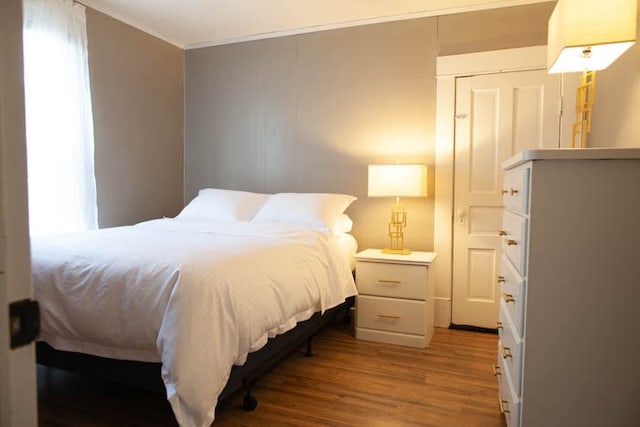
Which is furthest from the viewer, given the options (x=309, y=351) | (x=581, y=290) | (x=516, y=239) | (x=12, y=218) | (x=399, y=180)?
(x=399, y=180)

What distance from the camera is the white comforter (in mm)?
1480

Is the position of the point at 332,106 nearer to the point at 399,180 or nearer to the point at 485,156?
the point at 399,180

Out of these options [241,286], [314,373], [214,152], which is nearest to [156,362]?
[241,286]

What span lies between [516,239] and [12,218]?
1479 mm

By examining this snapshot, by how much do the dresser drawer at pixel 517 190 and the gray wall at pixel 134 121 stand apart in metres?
2.98

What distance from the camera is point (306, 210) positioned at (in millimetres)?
3025

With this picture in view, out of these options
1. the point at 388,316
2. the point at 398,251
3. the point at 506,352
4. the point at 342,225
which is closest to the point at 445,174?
the point at 398,251

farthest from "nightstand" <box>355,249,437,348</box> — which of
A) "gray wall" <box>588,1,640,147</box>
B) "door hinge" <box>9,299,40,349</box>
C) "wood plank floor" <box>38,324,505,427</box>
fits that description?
"door hinge" <box>9,299,40,349</box>

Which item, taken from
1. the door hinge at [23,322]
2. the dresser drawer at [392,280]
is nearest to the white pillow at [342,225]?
the dresser drawer at [392,280]

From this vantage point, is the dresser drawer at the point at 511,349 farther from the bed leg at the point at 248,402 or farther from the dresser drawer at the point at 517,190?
the bed leg at the point at 248,402

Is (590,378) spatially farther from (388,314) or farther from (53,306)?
(53,306)

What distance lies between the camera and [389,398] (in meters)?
2.06

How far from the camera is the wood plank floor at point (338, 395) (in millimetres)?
1836

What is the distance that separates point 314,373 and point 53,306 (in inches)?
53.4
